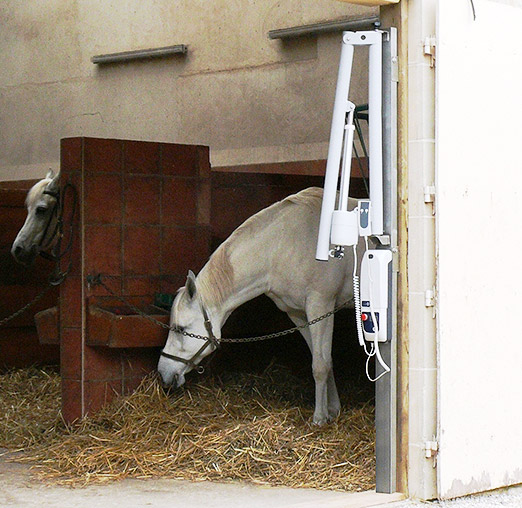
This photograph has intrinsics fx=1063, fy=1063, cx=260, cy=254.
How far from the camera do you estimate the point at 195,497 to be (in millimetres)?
4398

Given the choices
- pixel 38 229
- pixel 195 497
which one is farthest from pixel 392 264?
pixel 38 229

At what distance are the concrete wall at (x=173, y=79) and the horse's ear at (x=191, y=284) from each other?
246cm

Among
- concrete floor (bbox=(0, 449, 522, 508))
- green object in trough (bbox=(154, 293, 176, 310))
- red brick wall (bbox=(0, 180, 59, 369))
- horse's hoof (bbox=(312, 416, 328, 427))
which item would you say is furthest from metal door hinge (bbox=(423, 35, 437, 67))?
red brick wall (bbox=(0, 180, 59, 369))

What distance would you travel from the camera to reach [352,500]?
4.17 m

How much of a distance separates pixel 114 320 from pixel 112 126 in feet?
13.9

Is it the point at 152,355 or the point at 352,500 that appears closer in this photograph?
the point at 352,500

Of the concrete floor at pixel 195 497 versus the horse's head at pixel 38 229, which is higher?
the horse's head at pixel 38 229

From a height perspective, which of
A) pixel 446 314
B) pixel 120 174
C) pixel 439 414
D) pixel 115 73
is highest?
pixel 115 73

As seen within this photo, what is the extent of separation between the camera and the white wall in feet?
14.0

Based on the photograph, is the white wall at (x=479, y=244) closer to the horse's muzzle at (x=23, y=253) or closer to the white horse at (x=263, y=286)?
the white horse at (x=263, y=286)

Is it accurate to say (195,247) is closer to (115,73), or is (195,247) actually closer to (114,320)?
(114,320)

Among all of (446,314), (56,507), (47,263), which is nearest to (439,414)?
(446,314)

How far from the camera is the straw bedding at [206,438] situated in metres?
4.81

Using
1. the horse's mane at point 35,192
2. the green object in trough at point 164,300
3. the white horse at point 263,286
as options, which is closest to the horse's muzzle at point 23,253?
the horse's mane at point 35,192
